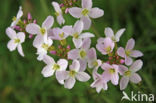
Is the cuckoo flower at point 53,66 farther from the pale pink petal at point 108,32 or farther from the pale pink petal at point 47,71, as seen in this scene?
the pale pink petal at point 108,32

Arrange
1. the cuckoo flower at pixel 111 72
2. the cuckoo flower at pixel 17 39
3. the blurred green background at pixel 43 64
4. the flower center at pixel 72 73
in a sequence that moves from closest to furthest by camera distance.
Answer: the cuckoo flower at pixel 111 72, the flower center at pixel 72 73, the cuckoo flower at pixel 17 39, the blurred green background at pixel 43 64

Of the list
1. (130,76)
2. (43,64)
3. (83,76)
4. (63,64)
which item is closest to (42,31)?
(63,64)

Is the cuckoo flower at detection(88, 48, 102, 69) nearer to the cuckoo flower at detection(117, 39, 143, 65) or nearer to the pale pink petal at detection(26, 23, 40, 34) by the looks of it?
the cuckoo flower at detection(117, 39, 143, 65)

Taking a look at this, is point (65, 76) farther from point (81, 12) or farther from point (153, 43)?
point (153, 43)

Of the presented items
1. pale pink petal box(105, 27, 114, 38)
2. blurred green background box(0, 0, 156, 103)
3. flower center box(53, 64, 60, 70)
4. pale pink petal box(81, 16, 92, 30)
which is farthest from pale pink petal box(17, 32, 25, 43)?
blurred green background box(0, 0, 156, 103)

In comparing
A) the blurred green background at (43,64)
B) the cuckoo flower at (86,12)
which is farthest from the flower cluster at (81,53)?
the blurred green background at (43,64)

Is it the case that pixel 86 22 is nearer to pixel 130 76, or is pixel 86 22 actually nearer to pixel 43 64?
pixel 130 76
